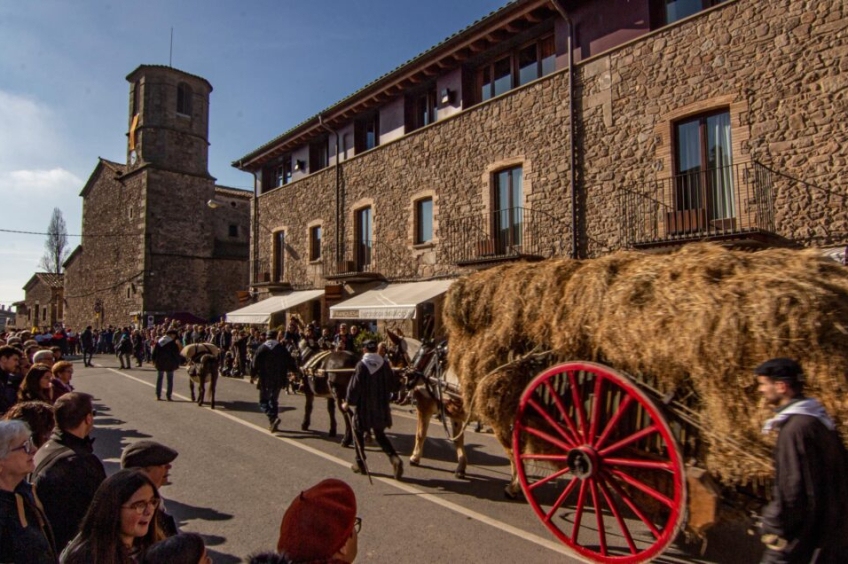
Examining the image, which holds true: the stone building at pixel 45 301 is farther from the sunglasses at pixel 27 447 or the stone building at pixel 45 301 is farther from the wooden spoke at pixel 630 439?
the wooden spoke at pixel 630 439

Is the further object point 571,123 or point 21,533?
point 571,123

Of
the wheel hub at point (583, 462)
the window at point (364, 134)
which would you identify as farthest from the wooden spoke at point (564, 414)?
the window at point (364, 134)

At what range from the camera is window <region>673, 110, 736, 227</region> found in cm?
1030

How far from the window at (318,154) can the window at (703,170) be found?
1398 centimetres

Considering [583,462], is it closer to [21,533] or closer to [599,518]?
[599,518]

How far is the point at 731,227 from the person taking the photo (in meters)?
10.0

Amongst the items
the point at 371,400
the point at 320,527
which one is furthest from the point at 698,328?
the point at 371,400

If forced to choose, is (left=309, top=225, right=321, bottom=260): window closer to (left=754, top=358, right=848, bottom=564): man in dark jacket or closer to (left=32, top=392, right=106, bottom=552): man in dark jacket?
(left=32, top=392, right=106, bottom=552): man in dark jacket

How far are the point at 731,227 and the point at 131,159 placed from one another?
120 ft

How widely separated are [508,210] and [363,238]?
6698mm

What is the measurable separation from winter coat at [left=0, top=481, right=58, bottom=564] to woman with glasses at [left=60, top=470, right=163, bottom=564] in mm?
174

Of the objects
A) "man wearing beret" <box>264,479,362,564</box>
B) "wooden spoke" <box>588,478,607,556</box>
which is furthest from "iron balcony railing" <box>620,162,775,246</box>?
"man wearing beret" <box>264,479,362,564</box>

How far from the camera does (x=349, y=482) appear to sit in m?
5.99

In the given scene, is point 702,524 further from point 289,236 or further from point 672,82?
point 289,236
